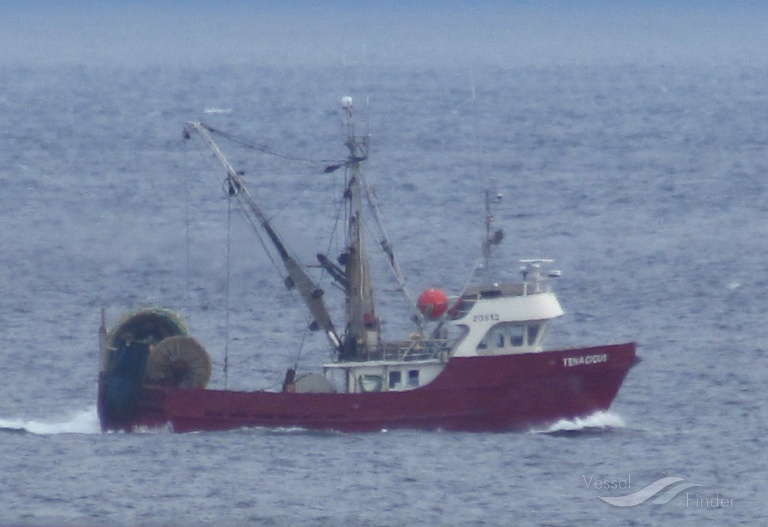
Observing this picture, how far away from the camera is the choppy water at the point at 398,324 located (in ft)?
161

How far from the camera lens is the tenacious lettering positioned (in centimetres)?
5475

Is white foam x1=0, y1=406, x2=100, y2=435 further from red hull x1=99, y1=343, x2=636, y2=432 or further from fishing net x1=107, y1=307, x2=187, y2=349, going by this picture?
red hull x1=99, y1=343, x2=636, y2=432

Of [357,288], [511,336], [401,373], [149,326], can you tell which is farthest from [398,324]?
[511,336]

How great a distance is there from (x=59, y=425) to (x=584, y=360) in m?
12.3

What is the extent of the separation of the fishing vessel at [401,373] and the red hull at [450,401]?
0.07 feet

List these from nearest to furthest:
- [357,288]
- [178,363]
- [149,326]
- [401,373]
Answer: [401,373]
[357,288]
[178,363]
[149,326]

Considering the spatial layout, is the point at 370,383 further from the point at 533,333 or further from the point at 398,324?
the point at 398,324

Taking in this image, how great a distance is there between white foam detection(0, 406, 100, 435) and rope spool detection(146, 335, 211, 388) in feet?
6.62

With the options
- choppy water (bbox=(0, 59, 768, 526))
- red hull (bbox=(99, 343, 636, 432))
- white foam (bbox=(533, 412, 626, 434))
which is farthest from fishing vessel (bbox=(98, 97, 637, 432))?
choppy water (bbox=(0, 59, 768, 526))

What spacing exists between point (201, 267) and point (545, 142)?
71.1 m

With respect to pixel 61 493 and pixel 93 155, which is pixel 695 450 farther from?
pixel 93 155

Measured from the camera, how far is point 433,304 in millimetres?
55000

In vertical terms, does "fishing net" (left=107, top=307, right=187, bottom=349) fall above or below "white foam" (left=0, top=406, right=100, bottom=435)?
above

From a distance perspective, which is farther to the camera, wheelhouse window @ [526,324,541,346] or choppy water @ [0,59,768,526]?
wheelhouse window @ [526,324,541,346]
